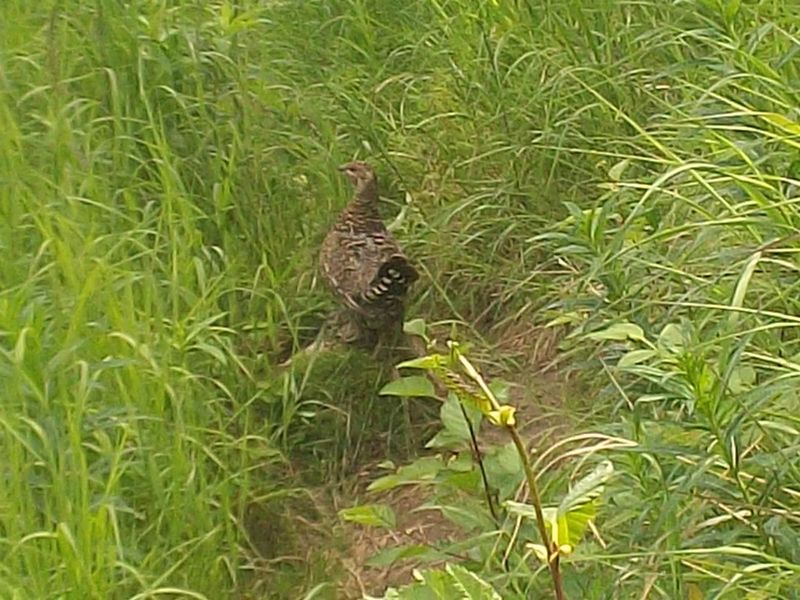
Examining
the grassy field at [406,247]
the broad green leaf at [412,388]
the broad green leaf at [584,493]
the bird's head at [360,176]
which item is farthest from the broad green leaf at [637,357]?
the bird's head at [360,176]

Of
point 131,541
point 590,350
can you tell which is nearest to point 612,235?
point 590,350

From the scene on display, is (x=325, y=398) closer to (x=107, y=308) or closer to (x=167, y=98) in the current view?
(x=107, y=308)

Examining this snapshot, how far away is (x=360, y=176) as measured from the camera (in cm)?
388

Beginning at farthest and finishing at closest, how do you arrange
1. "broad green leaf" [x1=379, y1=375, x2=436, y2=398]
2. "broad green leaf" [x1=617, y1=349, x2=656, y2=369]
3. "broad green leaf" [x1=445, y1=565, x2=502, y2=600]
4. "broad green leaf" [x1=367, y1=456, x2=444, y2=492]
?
"broad green leaf" [x1=379, y1=375, x2=436, y2=398] < "broad green leaf" [x1=367, y1=456, x2=444, y2=492] < "broad green leaf" [x1=617, y1=349, x2=656, y2=369] < "broad green leaf" [x1=445, y1=565, x2=502, y2=600]

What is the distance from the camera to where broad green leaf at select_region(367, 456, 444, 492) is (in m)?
2.86

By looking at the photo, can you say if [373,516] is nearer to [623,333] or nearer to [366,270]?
[623,333]

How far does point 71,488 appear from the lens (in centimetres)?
275

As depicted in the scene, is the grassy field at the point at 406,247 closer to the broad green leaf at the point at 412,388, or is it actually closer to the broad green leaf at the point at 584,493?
the broad green leaf at the point at 412,388

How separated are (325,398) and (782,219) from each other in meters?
1.32

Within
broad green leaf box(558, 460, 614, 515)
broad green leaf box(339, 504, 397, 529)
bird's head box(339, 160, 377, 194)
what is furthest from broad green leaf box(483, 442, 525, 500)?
bird's head box(339, 160, 377, 194)

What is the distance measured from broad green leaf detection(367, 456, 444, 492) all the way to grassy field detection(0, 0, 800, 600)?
275mm

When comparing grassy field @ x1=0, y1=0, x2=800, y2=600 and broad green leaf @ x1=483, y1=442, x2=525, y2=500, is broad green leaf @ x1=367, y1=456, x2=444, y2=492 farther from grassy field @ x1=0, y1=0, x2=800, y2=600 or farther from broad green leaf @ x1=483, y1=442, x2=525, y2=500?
grassy field @ x1=0, y1=0, x2=800, y2=600

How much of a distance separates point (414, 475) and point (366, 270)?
82cm

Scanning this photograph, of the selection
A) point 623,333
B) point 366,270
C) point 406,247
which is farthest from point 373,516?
point 406,247
